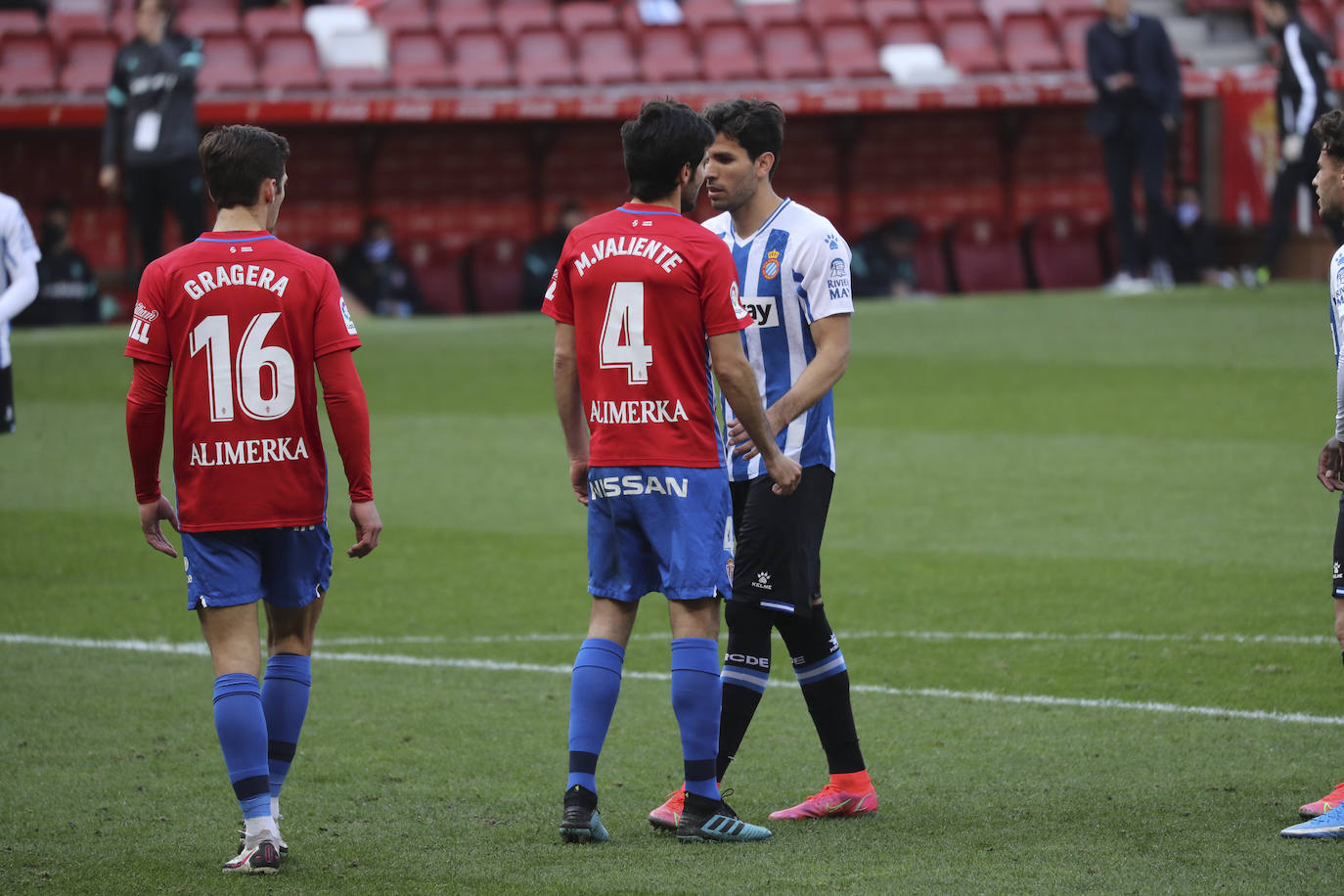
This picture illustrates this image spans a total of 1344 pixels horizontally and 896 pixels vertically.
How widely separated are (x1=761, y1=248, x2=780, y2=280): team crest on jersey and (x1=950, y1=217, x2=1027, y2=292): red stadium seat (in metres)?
→ 16.8

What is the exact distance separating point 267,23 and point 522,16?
305cm

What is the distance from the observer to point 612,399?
14.7 ft

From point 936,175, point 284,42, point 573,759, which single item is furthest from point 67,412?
point 936,175

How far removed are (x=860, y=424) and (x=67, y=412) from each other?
18.5 feet

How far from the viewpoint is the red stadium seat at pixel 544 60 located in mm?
19844

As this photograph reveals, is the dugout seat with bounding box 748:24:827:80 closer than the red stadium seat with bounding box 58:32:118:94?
No

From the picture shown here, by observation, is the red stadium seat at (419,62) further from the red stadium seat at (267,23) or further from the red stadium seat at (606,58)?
the red stadium seat at (606,58)

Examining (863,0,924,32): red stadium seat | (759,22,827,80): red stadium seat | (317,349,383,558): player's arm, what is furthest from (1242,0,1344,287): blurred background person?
(317,349,383,558): player's arm

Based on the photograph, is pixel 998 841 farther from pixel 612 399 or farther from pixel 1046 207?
pixel 1046 207

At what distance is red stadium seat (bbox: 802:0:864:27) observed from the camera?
70.4ft

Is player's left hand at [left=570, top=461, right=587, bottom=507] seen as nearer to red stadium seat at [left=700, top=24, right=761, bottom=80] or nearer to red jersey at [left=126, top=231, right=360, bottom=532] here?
red jersey at [left=126, top=231, right=360, bottom=532]

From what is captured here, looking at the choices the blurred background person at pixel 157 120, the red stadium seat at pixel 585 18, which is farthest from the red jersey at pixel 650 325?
the red stadium seat at pixel 585 18

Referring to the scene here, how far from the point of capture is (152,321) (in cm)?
425

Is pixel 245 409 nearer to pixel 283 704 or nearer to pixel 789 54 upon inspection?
pixel 283 704
